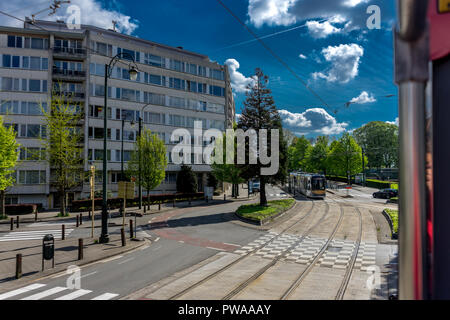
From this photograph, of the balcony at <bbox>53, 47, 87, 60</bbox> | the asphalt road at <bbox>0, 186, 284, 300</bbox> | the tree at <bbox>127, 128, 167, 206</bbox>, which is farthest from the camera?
the balcony at <bbox>53, 47, 87, 60</bbox>

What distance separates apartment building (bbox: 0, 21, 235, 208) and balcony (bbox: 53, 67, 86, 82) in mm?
87

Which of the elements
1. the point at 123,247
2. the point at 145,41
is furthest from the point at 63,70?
the point at 123,247

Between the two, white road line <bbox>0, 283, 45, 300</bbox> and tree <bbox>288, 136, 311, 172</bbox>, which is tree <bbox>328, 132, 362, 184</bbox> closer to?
tree <bbox>288, 136, 311, 172</bbox>

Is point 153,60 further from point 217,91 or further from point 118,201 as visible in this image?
point 118,201

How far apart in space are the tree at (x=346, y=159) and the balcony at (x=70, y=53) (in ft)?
153

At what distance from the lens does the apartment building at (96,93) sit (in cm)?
3375

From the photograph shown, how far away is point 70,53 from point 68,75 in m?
2.74

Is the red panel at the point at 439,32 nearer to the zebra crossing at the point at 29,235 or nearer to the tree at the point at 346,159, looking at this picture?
the zebra crossing at the point at 29,235

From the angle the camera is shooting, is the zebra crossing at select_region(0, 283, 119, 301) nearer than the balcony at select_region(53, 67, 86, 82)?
Yes

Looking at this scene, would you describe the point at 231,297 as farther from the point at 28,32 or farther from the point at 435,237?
the point at 28,32

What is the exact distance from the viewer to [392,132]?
7531cm

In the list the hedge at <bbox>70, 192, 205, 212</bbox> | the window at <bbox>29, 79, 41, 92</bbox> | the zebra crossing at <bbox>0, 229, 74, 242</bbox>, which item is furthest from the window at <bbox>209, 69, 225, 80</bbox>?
the zebra crossing at <bbox>0, 229, 74, 242</bbox>

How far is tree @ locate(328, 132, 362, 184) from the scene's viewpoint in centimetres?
5672

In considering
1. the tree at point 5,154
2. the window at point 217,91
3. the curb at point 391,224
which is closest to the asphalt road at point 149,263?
the curb at point 391,224
